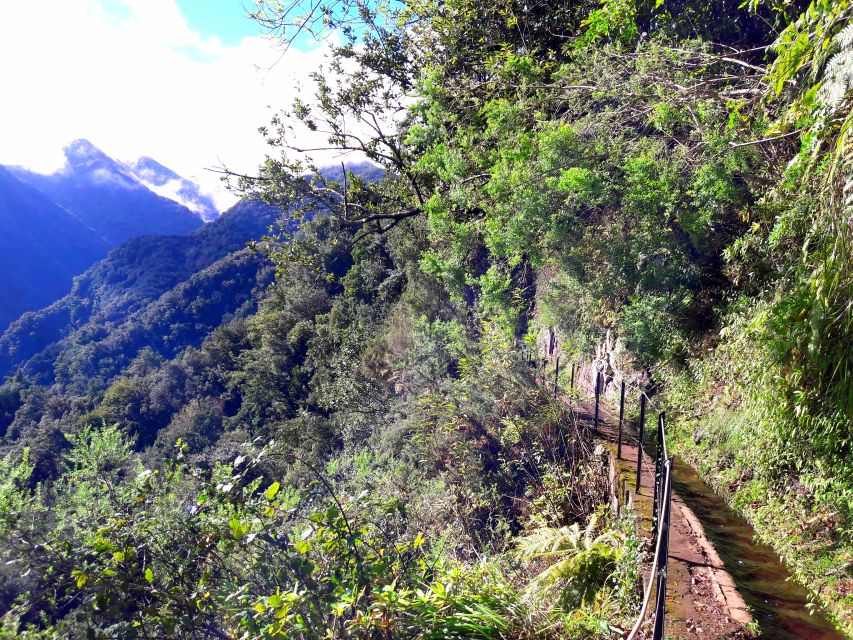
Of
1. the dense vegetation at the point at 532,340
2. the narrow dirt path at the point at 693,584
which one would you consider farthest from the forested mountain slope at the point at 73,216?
the narrow dirt path at the point at 693,584

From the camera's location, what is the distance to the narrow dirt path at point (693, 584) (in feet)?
9.82

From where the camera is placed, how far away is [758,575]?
3.63 meters

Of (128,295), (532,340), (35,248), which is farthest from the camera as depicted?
(35,248)

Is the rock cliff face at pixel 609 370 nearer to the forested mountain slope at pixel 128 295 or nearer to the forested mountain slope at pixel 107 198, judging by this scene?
the forested mountain slope at pixel 128 295

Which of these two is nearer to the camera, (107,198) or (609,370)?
(609,370)

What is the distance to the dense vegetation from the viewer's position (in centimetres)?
284

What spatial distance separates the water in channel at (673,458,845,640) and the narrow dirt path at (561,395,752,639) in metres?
0.09

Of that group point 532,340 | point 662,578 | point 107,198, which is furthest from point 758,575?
point 107,198

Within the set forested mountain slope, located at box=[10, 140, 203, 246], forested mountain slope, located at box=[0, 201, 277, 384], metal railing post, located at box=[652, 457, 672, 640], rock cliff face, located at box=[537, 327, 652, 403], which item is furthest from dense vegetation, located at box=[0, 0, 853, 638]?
forested mountain slope, located at box=[10, 140, 203, 246]

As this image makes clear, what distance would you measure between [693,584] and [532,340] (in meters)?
4.82

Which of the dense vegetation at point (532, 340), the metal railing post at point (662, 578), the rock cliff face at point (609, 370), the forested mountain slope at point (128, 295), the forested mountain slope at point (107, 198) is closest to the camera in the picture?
the metal railing post at point (662, 578)

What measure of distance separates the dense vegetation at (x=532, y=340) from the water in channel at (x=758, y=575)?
15 cm

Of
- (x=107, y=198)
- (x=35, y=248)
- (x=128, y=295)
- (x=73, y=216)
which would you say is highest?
(x=107, y=198)

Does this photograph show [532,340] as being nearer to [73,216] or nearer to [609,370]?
[609,370]
